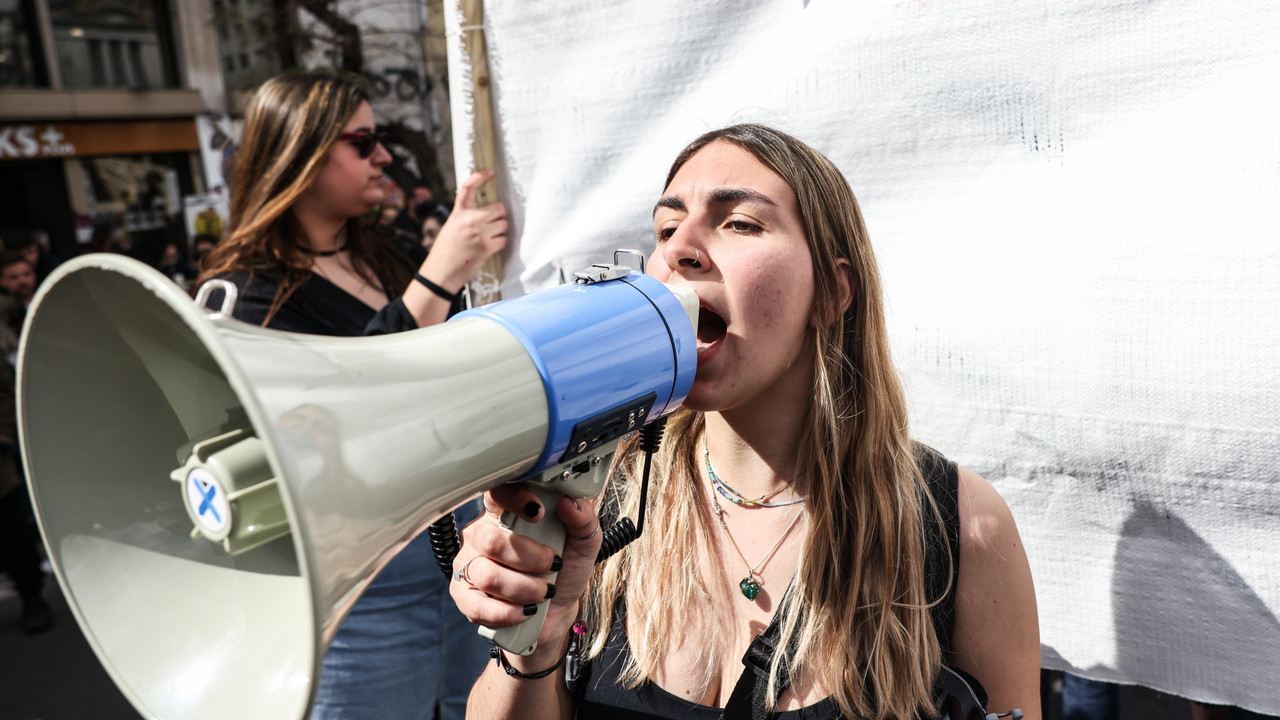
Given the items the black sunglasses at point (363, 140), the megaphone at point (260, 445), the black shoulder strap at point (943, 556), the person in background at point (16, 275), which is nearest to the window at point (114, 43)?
the person in background at point (16, 275)

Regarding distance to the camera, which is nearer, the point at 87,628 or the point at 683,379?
the point at 87,628

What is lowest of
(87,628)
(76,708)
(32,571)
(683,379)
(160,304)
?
(76,708)

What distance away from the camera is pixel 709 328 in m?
1.28

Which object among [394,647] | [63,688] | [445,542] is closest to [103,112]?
[63,688]

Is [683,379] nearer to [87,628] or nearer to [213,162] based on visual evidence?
[87,628]

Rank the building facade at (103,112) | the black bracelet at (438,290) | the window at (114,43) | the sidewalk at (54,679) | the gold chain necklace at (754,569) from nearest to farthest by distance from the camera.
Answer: the gold chain necklace at (754,569), the black bracelet at (438,290), the sidewalk at (54,679), the building facade at (103,112), the window at (114,43)

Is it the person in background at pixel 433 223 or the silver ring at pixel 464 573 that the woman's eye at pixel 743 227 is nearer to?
the silver ring at pixel 464 573

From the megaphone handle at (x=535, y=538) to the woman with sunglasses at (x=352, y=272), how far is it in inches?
41.4

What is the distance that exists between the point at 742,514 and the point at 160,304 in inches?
36.6

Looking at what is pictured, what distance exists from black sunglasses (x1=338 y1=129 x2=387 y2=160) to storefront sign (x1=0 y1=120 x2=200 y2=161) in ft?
40.8

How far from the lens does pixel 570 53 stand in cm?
191

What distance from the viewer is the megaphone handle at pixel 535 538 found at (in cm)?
106

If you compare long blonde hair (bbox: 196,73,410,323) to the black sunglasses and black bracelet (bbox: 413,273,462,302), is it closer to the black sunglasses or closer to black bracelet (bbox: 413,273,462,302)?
the black sunglasses

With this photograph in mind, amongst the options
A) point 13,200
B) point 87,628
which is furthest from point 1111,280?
point 13,200
